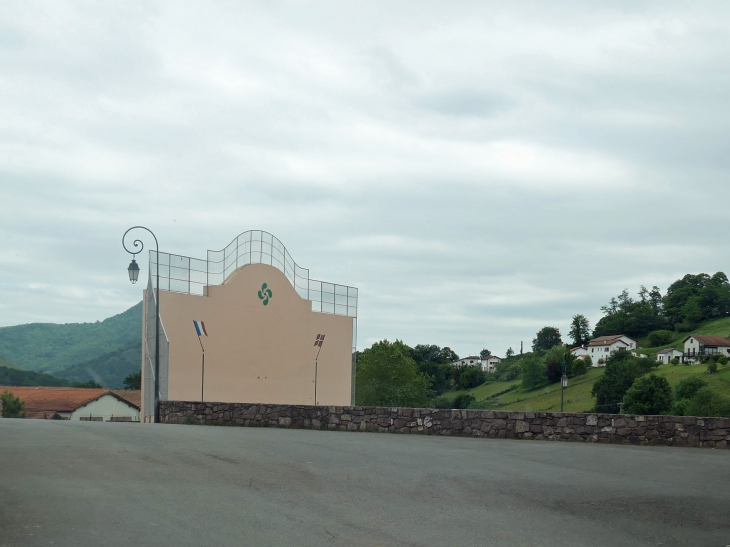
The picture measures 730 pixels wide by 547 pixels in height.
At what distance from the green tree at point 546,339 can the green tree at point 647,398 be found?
77.9 meters

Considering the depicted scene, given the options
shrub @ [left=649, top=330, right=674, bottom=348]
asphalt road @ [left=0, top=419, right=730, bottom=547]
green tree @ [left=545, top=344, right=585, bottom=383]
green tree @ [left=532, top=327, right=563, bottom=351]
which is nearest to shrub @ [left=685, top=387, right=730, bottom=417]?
green tree @ [left=545, top=344, right=585, bottom=383]

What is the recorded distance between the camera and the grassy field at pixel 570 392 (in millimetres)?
89500

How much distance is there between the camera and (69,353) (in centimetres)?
18775

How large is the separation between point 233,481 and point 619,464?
23.9 feet

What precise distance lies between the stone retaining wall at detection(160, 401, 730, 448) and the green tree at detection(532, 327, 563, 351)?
140 meters

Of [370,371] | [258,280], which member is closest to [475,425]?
[258,280]

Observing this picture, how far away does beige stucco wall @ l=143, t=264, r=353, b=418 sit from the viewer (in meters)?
27.6

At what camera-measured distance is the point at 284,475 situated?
10.2 m

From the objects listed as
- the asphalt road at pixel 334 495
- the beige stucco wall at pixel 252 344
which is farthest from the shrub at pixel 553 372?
the asphalt road at pixel 334 495

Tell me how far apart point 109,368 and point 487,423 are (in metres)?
160

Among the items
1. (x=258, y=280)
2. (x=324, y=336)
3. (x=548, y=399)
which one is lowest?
(x=548, y=399)

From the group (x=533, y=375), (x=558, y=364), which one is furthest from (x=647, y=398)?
(x=533, y=375)

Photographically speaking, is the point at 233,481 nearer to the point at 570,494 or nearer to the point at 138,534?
the point at 138,534

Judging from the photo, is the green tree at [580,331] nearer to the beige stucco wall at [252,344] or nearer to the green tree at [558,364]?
the green tree at [558,364]
